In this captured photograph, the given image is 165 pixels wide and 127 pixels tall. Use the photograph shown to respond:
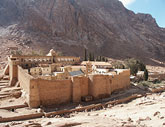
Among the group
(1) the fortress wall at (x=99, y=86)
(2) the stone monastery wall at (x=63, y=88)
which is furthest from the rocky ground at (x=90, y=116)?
(2) the stone monastery wall at (x=63, y=88)

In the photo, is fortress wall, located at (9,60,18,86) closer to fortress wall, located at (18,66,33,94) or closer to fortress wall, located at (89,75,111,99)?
fortress wall, located at (18,66,33,94)

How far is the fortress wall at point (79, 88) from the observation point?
1605 cm

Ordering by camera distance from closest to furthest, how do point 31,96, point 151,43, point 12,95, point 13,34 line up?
1. point 31,96
2. point 12,95
3. point 13,34
4. point 151,43

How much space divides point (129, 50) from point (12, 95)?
56310mm

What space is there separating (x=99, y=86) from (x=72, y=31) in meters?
47.3

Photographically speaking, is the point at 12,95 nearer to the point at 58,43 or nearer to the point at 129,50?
the point at 58,43

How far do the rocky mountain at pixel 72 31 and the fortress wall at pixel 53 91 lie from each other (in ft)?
116

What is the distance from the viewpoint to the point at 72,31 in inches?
2440

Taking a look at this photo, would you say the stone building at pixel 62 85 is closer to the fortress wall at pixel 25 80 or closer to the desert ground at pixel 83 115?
the fortress wall at pixel 25 80

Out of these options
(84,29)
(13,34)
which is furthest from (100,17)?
(13,34)

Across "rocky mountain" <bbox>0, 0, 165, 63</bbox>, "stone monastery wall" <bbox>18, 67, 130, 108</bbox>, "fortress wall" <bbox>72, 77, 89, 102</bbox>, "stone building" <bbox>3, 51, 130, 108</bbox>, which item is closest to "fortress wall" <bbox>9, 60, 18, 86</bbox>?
"stone building" <bbox>3, 51, 130, 108</bbox>

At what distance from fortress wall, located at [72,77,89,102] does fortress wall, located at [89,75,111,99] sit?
2.32 feet

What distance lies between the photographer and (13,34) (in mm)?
51344

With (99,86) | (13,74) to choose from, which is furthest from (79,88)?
(13,74)
